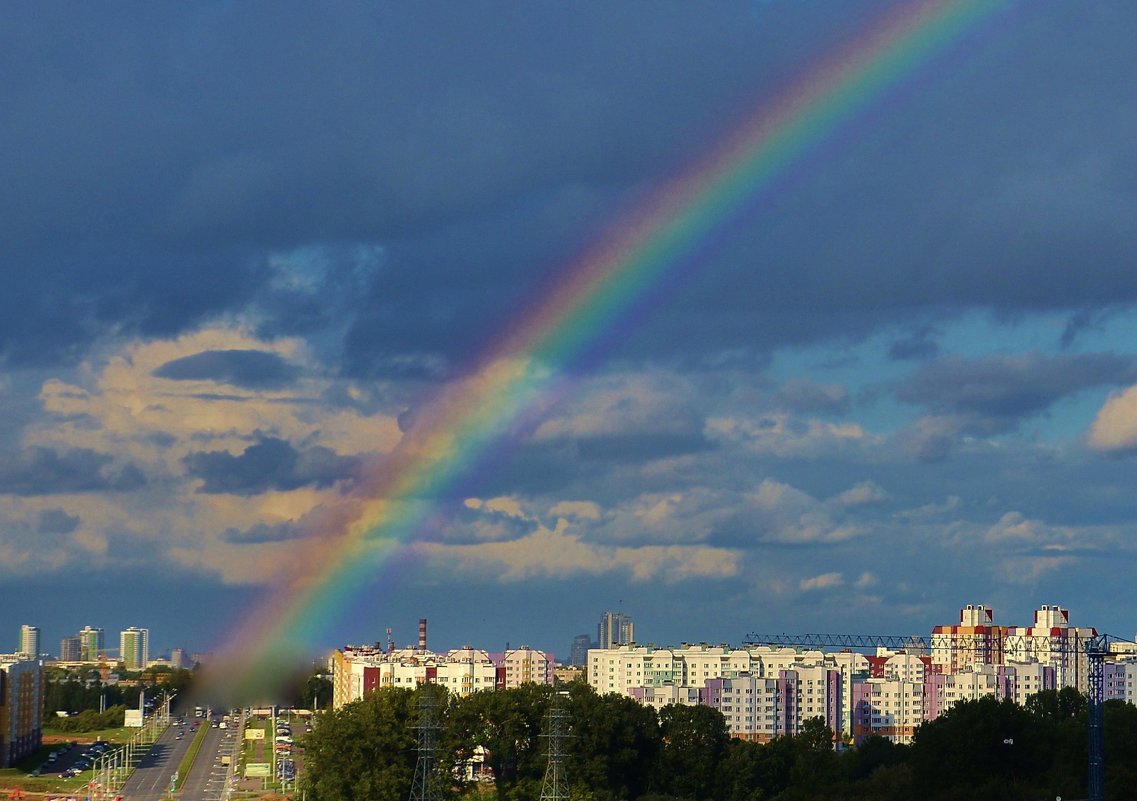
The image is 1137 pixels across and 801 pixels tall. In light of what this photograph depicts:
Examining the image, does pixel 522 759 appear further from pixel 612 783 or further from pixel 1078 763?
pixel 1078 763

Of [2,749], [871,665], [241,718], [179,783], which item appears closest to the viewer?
[179,783]

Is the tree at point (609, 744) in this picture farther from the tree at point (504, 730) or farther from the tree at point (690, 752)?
the tree at point (504, 730)

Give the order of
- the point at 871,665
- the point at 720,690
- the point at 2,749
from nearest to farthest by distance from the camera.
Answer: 1. the point at 2,749
2. the point at 720,690
3. the point at 871,665

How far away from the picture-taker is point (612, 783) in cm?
6050

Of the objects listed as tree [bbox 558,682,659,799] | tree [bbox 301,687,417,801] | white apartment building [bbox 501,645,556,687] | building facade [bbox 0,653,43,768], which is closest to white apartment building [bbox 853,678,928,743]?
white apartment building [bbox 501,645,556,687]

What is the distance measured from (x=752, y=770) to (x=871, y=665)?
5781cm

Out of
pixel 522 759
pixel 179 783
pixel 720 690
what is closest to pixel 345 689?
pixel 720 690

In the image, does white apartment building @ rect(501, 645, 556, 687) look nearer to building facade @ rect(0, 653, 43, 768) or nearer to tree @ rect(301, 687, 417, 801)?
building facade @ rect(0, 653, 43, 768)

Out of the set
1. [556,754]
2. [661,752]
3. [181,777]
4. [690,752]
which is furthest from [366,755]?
[181,777]

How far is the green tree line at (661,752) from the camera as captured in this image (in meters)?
50.3

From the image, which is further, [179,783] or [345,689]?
[345,689]

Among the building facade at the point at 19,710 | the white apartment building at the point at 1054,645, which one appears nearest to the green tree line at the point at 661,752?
the building facade at the point at 19,710

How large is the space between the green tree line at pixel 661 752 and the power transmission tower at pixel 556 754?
814 millimetres

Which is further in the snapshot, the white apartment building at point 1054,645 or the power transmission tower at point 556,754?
the white apartment building at point 1054,645
